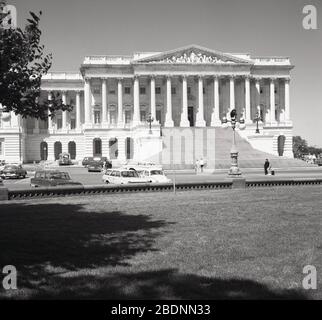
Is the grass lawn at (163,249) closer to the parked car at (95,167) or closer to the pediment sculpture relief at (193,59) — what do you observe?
the parked car at (95,167)

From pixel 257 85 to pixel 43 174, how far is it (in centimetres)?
6642

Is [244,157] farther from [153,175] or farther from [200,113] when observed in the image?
[153,175]

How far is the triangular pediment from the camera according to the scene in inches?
3420

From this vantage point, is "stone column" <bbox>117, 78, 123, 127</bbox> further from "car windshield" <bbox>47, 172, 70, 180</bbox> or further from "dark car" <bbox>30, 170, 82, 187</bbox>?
"car windshield" <bbox>47, 172, 70, 180</bbox>

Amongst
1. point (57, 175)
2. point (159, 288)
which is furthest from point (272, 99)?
point (159, 288)

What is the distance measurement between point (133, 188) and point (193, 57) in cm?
6398

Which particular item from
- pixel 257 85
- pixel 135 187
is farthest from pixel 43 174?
pixel 257 85

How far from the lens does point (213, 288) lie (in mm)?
9062

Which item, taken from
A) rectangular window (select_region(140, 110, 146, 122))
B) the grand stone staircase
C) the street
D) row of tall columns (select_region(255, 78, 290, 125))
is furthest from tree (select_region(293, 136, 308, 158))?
the street

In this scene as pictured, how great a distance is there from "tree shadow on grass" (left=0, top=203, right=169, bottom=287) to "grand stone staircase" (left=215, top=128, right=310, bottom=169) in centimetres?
3994

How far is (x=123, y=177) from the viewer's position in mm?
35562
